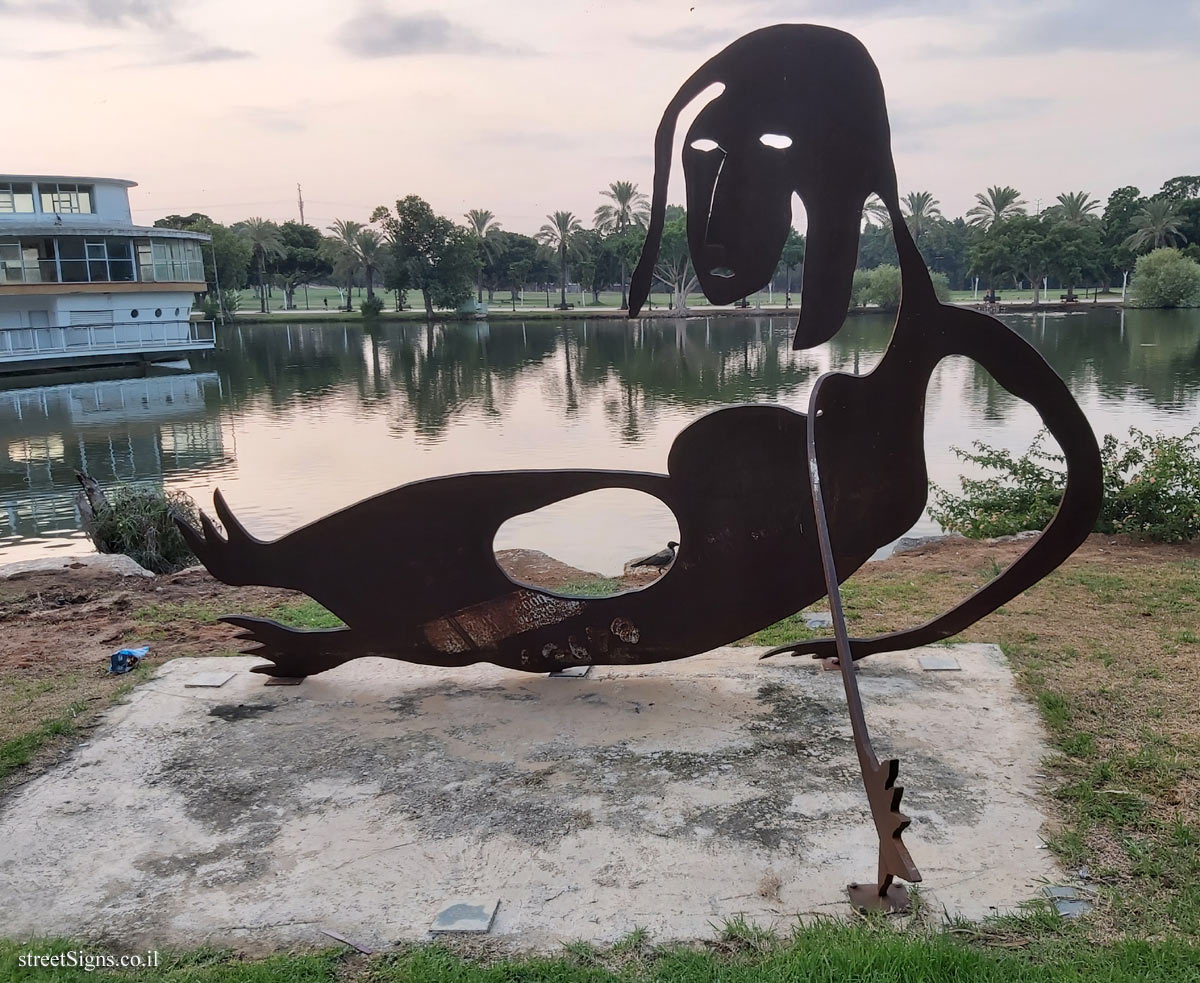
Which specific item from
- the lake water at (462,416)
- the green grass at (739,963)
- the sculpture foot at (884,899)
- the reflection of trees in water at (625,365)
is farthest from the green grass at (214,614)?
the reflection of trees in water at (625,365)

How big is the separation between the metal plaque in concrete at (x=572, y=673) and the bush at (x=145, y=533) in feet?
18.0

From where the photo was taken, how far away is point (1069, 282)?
190 ft

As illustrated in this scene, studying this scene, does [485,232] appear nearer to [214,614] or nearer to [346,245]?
[346,245]

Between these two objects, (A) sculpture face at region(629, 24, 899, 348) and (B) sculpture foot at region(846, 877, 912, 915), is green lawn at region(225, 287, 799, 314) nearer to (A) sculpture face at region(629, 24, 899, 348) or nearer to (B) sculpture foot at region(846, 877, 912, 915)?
(A) sculpture face at region(629, 24, 899, 348)

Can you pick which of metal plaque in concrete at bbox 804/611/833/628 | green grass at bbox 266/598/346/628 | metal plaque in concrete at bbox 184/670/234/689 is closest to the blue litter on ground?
metal plaque in concrete at bbox 184/670/234/689

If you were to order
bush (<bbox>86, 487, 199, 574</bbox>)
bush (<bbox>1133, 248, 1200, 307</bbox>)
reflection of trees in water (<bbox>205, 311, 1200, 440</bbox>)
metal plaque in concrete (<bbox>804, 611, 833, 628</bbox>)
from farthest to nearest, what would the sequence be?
1. bush (<bbox>1133, 248, 1200, 307</bbox>)
2. reflection of trees in water (<bbox>205, 311, 1200, 440</bbox>)
3. bush (<bbox>86, 487, 199, 574</bbox>)
4. metal plaque in concrete (<bbox>804, 611, 833, 628</bbox>)

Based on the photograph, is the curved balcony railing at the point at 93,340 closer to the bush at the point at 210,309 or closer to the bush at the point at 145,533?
the bush at the point at 210,309

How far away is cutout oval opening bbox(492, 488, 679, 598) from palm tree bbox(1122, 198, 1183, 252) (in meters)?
54.1

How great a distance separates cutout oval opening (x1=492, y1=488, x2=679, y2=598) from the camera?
28.8 ft

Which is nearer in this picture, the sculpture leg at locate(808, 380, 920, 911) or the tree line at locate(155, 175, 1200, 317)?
the sculpture leg at locate(808, 380, 920, 911)

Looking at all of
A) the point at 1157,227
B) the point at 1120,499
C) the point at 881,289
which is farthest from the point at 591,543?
the point at 1157,227

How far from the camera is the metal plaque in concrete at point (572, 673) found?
218 inches

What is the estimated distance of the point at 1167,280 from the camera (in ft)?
162

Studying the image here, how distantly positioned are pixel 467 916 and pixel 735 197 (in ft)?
11.3
